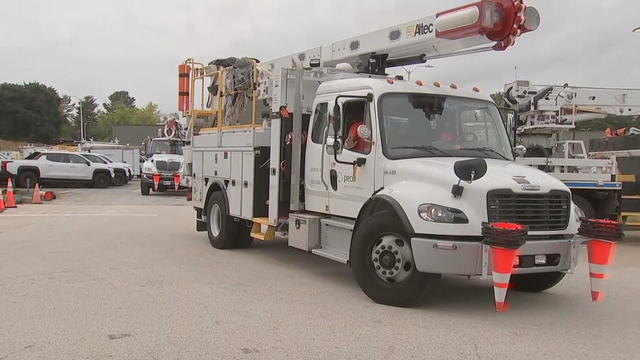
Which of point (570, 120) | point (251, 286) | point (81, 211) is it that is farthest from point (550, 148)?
point (81, 211)

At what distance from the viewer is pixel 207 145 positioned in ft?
35.2

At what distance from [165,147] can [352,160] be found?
18.4 metres

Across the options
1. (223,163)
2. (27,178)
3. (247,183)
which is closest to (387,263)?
(247,183)

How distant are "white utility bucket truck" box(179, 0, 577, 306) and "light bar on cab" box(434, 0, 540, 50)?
16 millimetres

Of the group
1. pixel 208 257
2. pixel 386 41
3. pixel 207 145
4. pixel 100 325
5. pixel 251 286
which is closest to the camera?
pixel 100 325

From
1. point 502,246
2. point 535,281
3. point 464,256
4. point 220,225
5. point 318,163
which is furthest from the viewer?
point 220,225

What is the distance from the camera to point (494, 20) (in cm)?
656

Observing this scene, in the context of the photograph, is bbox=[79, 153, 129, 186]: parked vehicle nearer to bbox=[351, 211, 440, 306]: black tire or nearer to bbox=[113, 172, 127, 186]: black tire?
bbox=[113, 172, 127, 186]: black tire

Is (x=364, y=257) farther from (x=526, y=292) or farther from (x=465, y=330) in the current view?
(x=526, y=292)

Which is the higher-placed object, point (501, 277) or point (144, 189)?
point (501, 277)

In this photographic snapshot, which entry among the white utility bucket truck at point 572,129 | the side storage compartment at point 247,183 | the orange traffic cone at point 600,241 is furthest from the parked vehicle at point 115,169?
the orange traffic cone at point 600,241

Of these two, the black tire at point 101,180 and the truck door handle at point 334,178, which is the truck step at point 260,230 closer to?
the truck door handle at point 334,178

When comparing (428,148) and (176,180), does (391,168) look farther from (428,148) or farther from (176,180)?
(176,180)

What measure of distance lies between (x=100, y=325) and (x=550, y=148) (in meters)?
10.9
